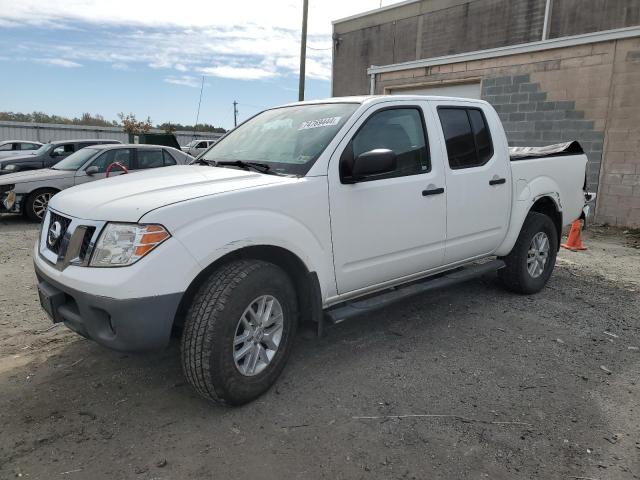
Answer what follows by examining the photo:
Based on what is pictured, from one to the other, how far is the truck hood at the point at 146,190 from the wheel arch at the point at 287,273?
393mm

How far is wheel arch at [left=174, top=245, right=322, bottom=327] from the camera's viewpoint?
9.37ft

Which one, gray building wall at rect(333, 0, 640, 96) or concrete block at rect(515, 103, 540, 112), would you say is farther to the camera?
gray building wall at rect(333, 0, 640, 96)

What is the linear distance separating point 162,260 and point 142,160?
885 cm

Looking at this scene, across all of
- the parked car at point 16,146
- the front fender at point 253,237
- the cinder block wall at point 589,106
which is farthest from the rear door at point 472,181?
the parked car at point 16,146

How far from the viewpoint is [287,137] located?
3719 mm

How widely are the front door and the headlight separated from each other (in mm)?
1193

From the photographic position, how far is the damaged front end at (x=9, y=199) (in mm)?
9383

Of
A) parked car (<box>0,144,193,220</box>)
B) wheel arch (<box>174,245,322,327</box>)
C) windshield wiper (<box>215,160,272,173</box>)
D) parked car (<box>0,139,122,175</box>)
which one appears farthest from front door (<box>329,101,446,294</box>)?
parked car (<box>0,139,122,175</box>)

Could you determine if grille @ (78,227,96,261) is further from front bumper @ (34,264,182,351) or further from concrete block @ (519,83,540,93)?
concrete block @ (519,83,540,93)

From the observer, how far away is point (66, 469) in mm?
2471

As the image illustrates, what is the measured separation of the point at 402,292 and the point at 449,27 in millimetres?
21736

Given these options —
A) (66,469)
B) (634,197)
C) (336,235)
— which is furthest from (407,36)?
(66,469)

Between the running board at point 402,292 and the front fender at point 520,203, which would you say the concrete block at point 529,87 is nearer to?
the front fender at point 520,203

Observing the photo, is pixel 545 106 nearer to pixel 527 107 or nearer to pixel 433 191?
pixel 527 107
